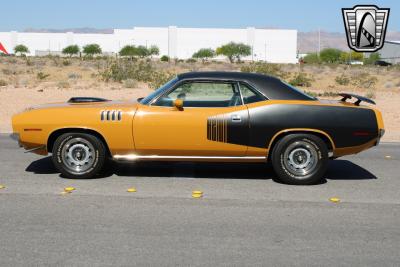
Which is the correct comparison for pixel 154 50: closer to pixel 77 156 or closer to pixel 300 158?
pixel 77 156

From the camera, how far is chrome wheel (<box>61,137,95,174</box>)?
746 centimetres

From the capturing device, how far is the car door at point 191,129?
7.23 meters

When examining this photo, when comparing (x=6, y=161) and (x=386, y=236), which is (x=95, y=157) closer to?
(x=6, y=161)

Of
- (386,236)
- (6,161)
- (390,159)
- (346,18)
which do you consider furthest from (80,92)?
(386,236)

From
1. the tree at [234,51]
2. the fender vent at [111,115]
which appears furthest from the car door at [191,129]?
the tree at [234,51]

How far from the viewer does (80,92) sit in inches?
953

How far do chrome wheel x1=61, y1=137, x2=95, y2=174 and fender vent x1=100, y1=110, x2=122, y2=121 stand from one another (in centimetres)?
46

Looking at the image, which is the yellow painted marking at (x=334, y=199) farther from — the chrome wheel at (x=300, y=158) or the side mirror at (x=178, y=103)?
the side mirror at (x=178, y=103)

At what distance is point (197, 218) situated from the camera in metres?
5.70

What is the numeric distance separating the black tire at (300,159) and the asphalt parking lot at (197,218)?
157 mm

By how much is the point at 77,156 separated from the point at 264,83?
2.79m

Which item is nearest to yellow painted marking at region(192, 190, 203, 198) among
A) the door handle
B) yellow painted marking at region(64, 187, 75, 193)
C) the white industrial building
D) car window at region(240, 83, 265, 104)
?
the door handle

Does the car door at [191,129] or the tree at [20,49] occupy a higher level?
the tree at [20,49]

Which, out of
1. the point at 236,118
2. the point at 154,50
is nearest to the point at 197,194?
the point at 236,118
